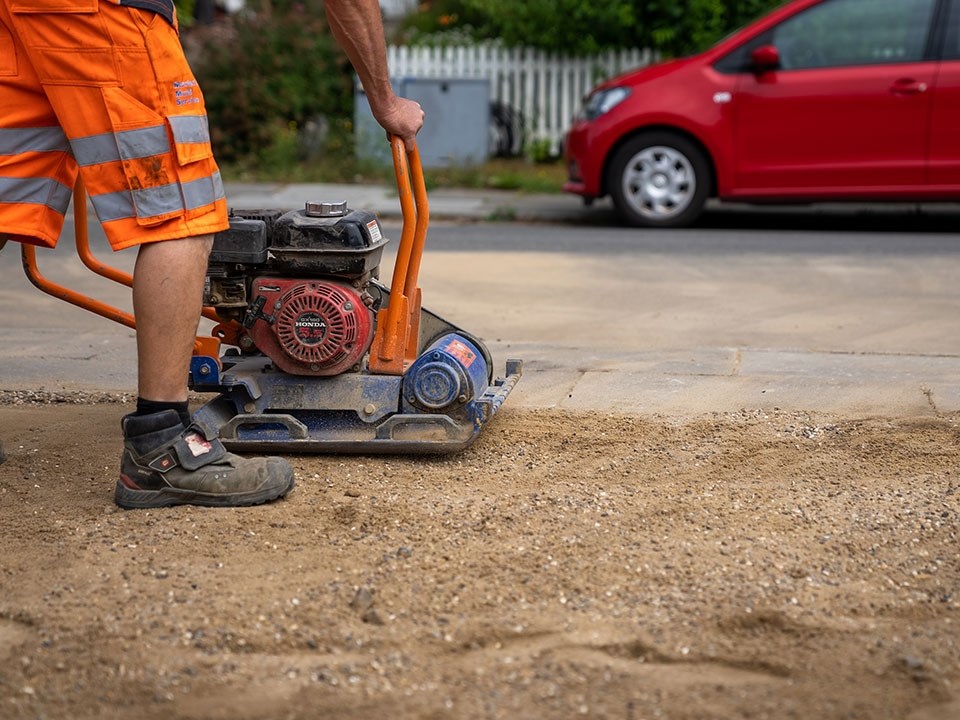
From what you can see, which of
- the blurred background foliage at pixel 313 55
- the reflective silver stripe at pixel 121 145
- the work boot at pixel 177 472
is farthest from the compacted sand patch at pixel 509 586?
the blurred background foliage at pixel 313 55

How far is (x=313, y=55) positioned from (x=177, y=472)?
11.8m

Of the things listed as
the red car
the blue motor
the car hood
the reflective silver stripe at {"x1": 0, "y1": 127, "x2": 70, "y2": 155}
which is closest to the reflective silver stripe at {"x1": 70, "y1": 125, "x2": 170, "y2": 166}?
the reflective silver stripe at {"x1": 0, "y1": 127, "x2": 70, "y2": 155}

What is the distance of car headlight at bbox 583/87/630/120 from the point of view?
10.6m

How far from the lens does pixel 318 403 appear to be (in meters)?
4.32

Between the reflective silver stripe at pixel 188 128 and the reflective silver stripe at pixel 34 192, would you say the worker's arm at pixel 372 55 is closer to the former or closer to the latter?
the reflective silver stripe at pixel 188 128

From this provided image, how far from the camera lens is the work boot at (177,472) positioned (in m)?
3.77

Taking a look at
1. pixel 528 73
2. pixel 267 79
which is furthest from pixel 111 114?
pixel 528 73

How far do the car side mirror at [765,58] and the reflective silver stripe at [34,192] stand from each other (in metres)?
7.28

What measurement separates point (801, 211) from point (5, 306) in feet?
23.3

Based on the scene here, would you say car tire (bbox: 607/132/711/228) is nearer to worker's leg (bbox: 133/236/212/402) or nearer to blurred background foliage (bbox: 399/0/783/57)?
blurred background foliage (bbox: 399/0/783/57)

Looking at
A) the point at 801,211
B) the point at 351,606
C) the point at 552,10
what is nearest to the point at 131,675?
the point at 351,606

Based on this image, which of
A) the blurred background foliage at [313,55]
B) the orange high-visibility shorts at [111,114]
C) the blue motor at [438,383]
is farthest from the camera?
the blurred background foliage at [313,55]

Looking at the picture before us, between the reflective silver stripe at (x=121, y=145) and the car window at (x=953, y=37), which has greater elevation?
the car window at (x=953, y=37)

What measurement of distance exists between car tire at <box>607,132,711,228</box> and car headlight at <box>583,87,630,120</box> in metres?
0.31
